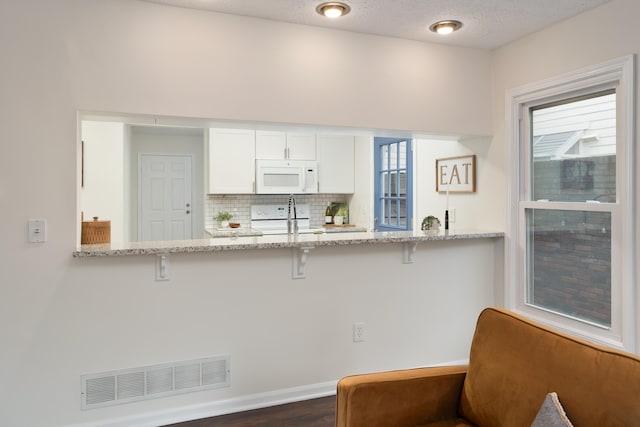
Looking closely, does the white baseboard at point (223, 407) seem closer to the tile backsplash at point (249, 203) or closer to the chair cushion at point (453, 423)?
the chair cushion at point (453, 423)

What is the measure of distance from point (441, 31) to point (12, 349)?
3.05m

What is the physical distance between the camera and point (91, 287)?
2.40 metres

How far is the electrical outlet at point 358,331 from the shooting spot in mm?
2980

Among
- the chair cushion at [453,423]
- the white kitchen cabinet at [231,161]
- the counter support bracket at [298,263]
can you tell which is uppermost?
the white kitchen cabinet at [231,161]

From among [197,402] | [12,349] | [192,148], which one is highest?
[192,148]

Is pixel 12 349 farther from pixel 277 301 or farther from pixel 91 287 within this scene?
pixel 277 301

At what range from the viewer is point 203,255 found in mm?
2611

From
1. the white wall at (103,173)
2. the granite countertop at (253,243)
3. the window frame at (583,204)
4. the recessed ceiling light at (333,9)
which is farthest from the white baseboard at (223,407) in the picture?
the white wall at (103,173)

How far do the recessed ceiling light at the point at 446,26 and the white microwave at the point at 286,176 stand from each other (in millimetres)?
2943

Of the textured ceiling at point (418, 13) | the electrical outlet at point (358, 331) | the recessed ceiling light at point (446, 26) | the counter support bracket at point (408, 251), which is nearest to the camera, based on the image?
the textured ceiling at point (418, 13)

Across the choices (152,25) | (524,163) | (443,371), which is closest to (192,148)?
(152,25)

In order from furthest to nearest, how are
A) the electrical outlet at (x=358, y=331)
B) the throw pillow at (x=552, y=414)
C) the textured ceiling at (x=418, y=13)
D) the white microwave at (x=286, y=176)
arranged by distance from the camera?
the white microwave at (x=286, y=176) < the electrical outlet at (x=358, y=331) < the textured ceiling at (x=418, y=13) < the throw pillow at (x=552, y=414)

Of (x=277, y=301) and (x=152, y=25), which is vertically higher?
(x=152, y=25)

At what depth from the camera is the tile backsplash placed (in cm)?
561
